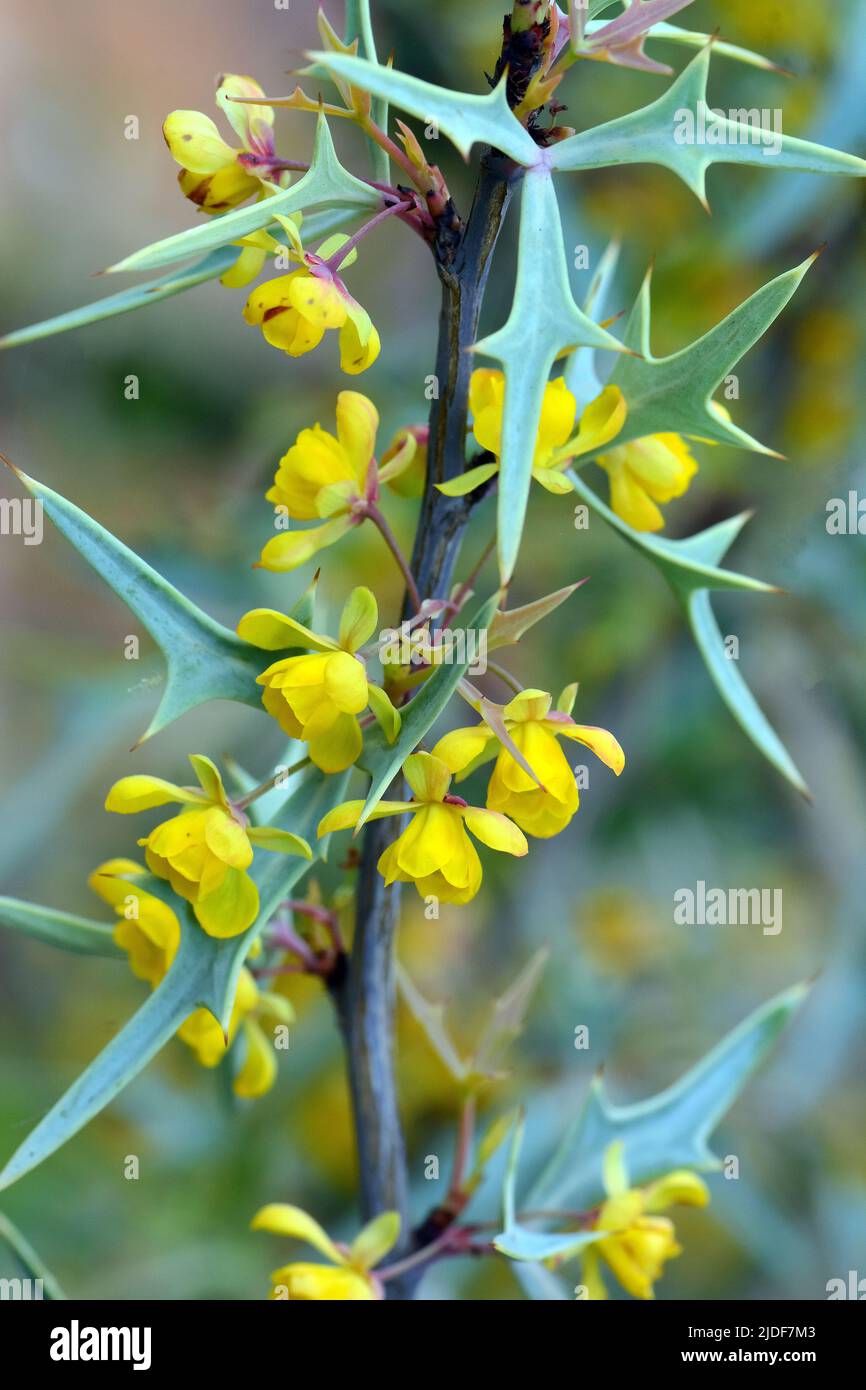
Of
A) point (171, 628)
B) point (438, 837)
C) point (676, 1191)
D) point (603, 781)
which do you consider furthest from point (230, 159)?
point (603, 781)

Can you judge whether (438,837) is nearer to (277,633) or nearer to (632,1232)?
(277,633)

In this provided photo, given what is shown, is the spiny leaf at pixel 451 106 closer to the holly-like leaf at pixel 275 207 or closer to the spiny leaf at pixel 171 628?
the holly-like leaf at pixel 275 207

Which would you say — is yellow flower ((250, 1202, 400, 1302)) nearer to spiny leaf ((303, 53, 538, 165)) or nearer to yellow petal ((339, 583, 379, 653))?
yellow petal ((339, 583, 379, 653))

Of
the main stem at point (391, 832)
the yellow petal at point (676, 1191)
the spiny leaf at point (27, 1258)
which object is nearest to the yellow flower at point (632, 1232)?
the yellow petal at point (676, 1191)

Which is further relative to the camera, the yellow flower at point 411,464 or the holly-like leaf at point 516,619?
the yellow flower at point 411,464

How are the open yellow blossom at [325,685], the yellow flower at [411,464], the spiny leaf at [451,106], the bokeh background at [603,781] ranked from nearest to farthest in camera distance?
the spiny leaf at [451,106] → the open yellow blossom at [325,685] → the yellow flower at [411,464] → the bokeh background at [603,781]
